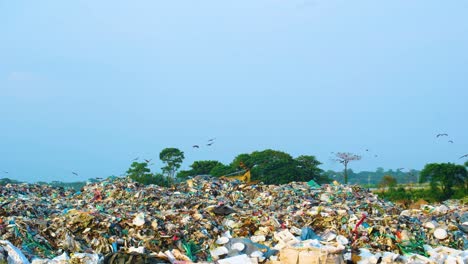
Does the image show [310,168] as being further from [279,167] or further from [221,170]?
[221,170]

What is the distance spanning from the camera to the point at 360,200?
1352 centimetres

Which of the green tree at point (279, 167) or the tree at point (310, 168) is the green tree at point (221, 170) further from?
the tree at point (310, 168)

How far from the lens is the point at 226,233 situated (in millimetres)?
9727

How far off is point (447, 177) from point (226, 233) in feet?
58.1

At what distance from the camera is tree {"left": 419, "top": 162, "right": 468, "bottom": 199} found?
24344 millimetres

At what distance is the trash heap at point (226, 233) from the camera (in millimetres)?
7941

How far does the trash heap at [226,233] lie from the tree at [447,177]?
12.1 meters

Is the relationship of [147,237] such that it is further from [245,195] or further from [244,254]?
[245,195]

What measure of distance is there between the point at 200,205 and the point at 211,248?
2.91 metres

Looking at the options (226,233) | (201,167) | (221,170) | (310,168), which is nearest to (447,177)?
(310,168)

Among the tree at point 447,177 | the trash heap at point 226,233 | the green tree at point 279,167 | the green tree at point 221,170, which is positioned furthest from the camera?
the green tree at point 221,170

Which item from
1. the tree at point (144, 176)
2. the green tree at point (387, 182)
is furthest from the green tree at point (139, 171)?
the green tree at point (387, 182)

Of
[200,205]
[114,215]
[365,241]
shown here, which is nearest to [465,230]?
[365,241]

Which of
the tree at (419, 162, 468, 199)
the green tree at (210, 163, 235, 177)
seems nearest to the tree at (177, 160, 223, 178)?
the green tree at (210, 163, 235, 177)
